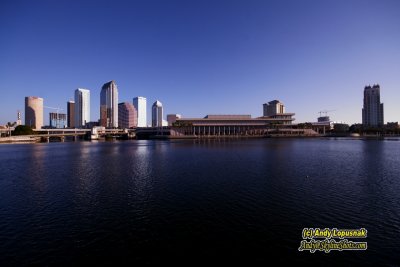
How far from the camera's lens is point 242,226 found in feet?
53.7

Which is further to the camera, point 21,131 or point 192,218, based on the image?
point 21,131

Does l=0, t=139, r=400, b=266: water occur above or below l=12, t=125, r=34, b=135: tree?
below

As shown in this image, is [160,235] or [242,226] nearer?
[160,235]

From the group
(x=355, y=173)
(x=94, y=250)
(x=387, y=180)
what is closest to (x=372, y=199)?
(x=387, y=180)

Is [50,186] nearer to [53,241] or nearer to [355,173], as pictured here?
[53,241]

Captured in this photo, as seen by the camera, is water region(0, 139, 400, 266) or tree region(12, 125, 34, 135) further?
tree region(12, 125, 34, 135)

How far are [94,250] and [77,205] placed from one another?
9618 mm

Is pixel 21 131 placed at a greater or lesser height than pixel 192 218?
greater

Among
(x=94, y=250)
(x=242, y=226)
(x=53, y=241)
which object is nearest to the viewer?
(x=94, y=250)

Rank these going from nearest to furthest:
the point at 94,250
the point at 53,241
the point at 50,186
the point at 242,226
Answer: the point at 94,250, the point at 53,241, the point at 242,226, the point at 50,186

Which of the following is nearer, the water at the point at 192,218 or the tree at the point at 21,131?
the water at the point at 192,218

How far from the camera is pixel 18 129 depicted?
173875 millimetres

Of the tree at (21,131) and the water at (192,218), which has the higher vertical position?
the tree at (21,131)

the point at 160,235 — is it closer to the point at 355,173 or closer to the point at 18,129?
the point at 355,173
